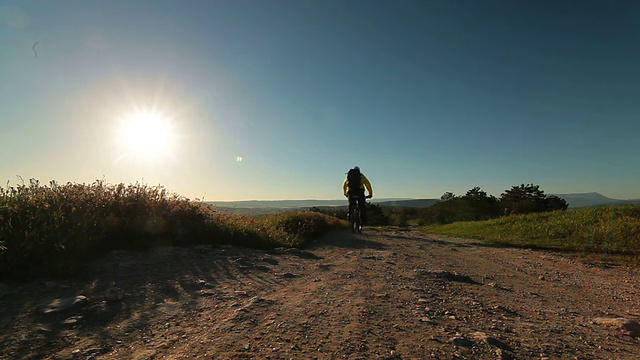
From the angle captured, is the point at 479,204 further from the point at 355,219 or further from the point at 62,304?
the point at 62,304

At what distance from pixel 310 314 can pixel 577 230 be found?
13.4 meters

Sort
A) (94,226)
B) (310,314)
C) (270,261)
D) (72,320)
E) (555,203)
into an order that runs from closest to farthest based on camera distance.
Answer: (72,320)
(310,314)
(94,226)
(270,261)
(555,203)

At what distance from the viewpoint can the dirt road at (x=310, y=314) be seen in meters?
2.80

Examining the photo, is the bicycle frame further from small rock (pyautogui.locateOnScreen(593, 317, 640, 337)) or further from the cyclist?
small rock (pyautogui.locateOnScreen(593, 317, 640, 337))

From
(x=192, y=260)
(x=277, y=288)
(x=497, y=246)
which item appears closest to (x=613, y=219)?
(x=497, y=246)

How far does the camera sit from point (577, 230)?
40.5ft

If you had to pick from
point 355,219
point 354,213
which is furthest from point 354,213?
point 355,219

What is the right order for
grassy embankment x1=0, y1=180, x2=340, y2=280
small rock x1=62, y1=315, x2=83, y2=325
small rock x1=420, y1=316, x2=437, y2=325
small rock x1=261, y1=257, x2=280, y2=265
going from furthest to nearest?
1. small rock x1=261, y1=257, x2=280, y2=265
2. grassy embankment x1=0, y1=180, x2=340, y2=280
3. small rock x1=420, y1=316, x2=437, y2=325
4. small rock x1=62, y1=315, x2=83, y2=325

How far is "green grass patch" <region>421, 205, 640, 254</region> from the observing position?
988 centimetres

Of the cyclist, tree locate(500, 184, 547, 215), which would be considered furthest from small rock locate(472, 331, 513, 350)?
tree locate(500, 184, 547, 215)

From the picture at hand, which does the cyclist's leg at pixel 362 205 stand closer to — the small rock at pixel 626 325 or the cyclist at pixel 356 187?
the cyclist at pixel 356 187

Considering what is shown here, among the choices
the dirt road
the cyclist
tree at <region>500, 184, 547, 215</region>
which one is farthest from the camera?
tree at <region>500, 184, 547, 215</region>

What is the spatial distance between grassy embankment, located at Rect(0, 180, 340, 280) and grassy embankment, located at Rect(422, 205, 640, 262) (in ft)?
29.5

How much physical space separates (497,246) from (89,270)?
12185 millimetres
